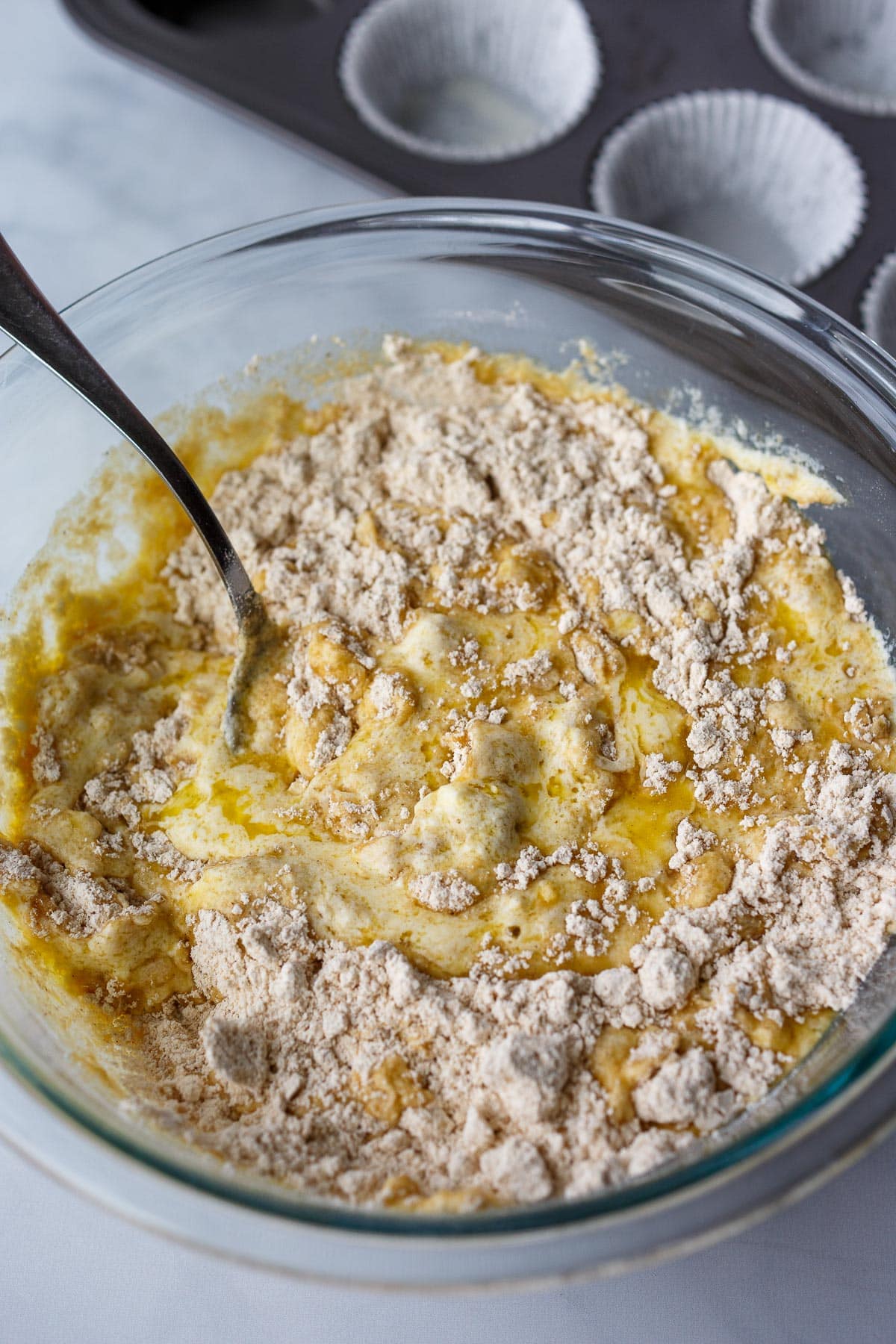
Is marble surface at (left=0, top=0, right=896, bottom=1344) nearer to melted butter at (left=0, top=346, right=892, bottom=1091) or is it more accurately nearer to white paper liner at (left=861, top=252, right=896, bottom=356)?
melted butter at (left=0, top=346, right=892, bottom=1091)

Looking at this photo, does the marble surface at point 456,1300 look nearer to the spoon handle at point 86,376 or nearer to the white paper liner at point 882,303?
the spoon handle at point 86,376

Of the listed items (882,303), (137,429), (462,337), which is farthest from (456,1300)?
(882,303)

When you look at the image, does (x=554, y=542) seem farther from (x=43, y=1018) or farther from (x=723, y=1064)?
(x=43, y=1018)

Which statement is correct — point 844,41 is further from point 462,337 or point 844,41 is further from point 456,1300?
point 456,1300

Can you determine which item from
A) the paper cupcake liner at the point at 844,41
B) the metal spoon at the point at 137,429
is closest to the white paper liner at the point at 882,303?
the paper cupcake liner at the point at 844,41

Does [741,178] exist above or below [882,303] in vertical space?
above

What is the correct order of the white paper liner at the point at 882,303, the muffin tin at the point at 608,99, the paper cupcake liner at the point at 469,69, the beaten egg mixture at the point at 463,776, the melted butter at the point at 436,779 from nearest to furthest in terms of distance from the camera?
the beaten egg mixture at the point at 463,776 < the melted butter at the point at 436,779 < the white paper liner at the point at 882,303 < the muffin tin at the point at 608,99 < the paper cupcake liner at the point at 469,69

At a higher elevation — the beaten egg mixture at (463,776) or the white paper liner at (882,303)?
the white paper liner at (882,303)
